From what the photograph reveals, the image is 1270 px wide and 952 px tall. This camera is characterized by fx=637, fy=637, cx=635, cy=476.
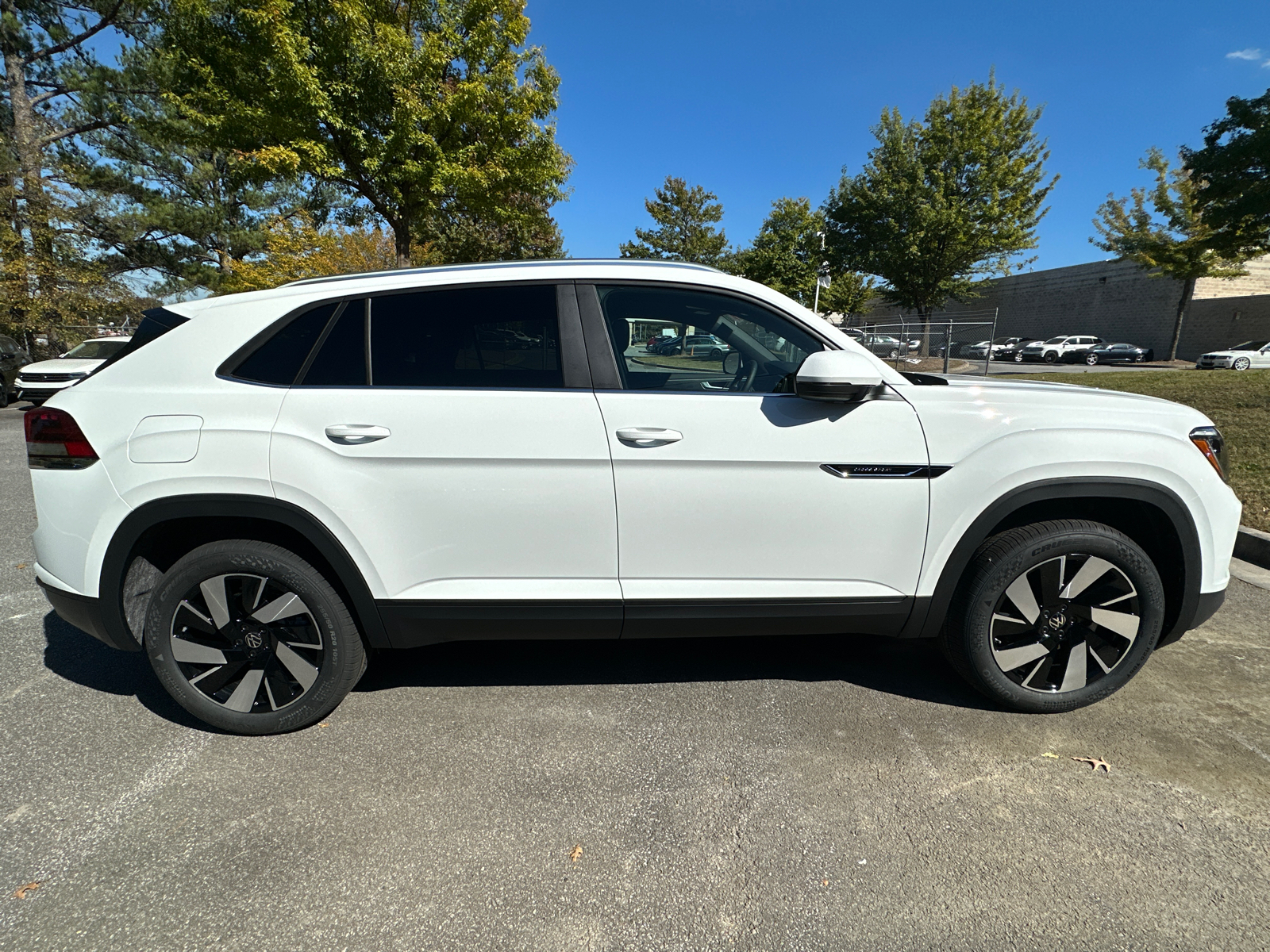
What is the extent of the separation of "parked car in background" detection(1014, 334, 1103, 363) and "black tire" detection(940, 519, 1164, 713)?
35.6 meters

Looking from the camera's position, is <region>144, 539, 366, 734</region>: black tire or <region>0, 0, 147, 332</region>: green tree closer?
<region>144, 539, 366, 734</region>: black tire

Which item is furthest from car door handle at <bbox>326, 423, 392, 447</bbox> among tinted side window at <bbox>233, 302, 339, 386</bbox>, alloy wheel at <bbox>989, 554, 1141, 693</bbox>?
alloy wheel at <bbox>989, 554, 1141, 693</bbox>

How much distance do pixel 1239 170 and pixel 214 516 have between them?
20.4 m

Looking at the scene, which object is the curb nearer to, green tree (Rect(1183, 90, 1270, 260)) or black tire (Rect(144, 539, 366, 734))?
black tire (Rect(144, 539, 366, 734))

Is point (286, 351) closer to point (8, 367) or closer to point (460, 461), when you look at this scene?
point (460, 461)

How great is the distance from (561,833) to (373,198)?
15.9 meters

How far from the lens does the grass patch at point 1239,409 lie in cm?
527

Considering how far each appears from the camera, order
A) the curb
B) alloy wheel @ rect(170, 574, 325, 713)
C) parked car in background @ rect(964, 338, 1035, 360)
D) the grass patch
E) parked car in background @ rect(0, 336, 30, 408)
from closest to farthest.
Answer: alloy wheel @ rect(170, 574, 325, 713)
the curb
the grass patch
parked car in background @ rect(0, 336, 30, 408)
parked car in background @ rect(964, 338, 1035, 360)

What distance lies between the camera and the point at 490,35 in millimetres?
13648

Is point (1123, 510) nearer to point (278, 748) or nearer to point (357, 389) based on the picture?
point (357, 389)

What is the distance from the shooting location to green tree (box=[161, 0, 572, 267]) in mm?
12594

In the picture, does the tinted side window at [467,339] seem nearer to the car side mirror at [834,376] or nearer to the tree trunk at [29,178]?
the car side mirror at [834,376]

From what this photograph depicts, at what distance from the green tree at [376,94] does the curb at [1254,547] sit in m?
Result: 14.1

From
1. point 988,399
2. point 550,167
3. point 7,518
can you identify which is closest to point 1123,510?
point 988,399
